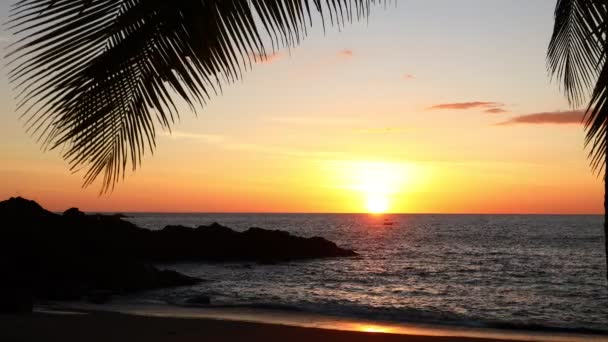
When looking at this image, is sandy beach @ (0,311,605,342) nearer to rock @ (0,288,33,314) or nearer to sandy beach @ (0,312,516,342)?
sandy beach @ (0,312,516,342)

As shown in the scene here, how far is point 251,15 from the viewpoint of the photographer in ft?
8.51

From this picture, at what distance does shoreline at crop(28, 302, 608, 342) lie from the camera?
16.8 metres

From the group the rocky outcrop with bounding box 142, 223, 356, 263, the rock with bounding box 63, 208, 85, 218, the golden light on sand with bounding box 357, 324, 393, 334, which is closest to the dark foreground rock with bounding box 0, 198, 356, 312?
the rock with bounding box 63, 208, 85, 218

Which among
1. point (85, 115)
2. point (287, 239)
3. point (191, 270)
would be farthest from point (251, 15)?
point (287, 239)

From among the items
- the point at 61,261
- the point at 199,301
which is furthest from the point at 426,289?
the point at 61,261

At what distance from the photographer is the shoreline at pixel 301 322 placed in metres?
16.8

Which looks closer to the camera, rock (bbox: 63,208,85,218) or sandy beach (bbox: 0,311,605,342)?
sandy beach (bbox: 0,311,605,342)

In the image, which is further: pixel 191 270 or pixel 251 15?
A: pixel 191 270

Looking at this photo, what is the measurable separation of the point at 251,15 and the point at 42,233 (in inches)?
1076

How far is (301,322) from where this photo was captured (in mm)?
18797

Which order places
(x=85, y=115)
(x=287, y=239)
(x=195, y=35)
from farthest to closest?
1. (x=287, y=239)
2. (x=195, y=35)
3. (x=85, y=115)

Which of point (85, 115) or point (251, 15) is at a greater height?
point (251, 15)

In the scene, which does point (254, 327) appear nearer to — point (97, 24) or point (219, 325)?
point (219, 325)

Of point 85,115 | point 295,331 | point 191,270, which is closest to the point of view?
point 85,115
